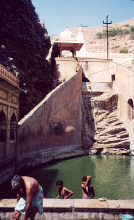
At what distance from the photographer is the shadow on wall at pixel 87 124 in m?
20.7

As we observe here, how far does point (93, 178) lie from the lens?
11383mm

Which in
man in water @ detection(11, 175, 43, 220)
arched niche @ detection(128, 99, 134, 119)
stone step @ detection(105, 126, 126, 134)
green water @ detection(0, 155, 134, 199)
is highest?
arched niche @ detection(128, 99, 134, 119)

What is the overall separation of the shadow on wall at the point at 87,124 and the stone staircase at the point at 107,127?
133mm

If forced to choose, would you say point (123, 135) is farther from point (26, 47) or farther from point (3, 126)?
point (3, 126)

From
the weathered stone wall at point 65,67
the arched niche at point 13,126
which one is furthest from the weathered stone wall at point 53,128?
the weathered stone wall at point 65,67

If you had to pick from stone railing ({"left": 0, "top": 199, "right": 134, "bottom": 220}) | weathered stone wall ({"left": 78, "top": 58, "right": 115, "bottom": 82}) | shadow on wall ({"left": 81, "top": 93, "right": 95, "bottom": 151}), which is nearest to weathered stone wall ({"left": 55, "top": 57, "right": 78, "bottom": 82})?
weathered stone wall ({"left": 78, "top": 58, "right": 115, "bottom": 82})

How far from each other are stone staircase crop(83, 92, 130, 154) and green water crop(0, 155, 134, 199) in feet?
18.8

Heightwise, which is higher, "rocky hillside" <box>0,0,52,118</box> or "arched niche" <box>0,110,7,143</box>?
"rocky hillside" <box>0,0,52,118</box>

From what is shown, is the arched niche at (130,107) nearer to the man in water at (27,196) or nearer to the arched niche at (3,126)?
the arched niche at (3,126)

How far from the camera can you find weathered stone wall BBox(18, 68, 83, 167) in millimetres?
12688

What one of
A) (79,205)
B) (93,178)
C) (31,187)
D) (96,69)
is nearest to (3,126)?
(93,178)

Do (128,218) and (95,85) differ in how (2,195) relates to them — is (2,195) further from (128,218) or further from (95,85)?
(95,85)

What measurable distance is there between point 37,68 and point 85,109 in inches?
247

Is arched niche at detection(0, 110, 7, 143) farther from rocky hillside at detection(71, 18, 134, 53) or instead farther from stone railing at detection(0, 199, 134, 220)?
rocky hillside at detection(71, 18, 134, 53)
